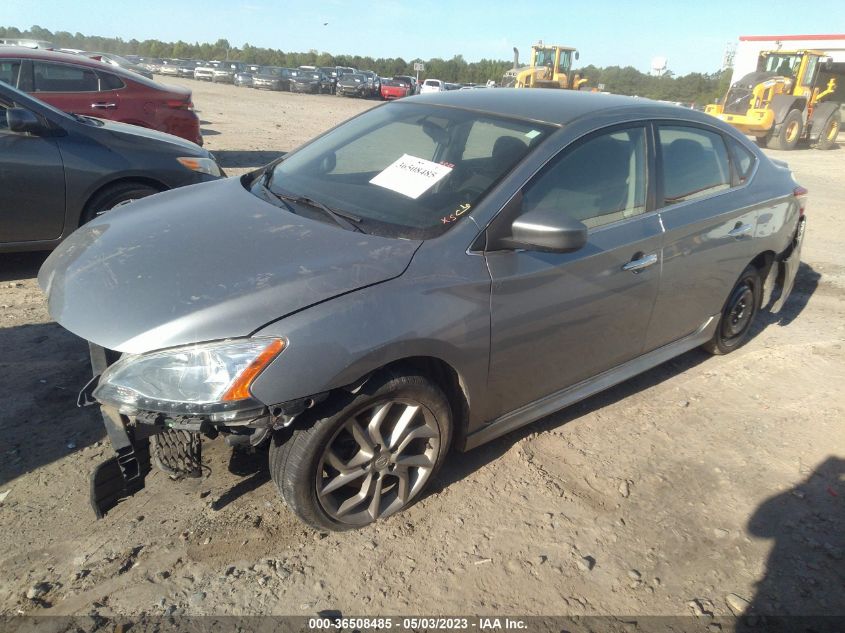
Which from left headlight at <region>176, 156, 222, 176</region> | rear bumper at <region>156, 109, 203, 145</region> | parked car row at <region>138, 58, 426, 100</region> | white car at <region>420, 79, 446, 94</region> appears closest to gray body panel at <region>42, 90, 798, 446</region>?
left headlight at <region>176, 156, 222, 176</region>

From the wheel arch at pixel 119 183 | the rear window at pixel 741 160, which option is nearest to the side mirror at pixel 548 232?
the rear window at pixel 741 160

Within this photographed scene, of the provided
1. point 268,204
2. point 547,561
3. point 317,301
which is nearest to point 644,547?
point 547,561

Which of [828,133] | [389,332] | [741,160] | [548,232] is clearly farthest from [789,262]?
[828,133]

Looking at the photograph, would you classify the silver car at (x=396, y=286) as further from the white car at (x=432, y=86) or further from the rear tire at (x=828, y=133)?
the white car at (x=432, y=86)

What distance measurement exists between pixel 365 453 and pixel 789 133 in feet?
70.5

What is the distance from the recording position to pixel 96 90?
8219mm

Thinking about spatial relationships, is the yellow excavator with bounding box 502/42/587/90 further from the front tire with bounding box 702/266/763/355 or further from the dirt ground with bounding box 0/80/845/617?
the dirt ground with bounding box 0/80/845/617

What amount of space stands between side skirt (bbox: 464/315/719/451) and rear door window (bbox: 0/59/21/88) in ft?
24.0

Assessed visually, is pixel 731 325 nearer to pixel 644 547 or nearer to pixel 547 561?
pixel 644 547

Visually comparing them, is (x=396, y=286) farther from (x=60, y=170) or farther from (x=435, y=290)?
(x=60, y=170)

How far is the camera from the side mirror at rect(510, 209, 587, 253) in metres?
2.62

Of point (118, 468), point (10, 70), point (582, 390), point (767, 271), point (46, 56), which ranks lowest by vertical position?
point (582, 390)

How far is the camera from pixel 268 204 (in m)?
3.08

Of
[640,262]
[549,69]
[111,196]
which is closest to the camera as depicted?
[640,262]
